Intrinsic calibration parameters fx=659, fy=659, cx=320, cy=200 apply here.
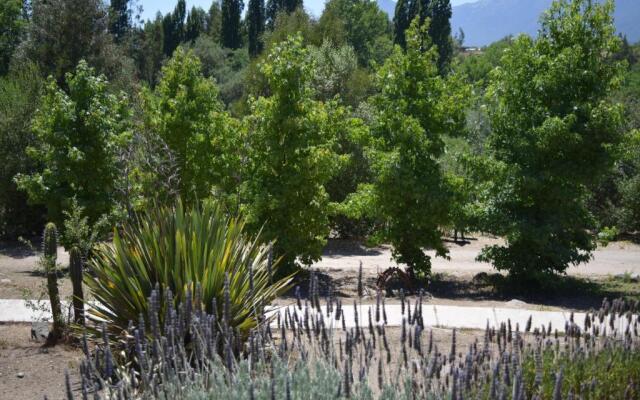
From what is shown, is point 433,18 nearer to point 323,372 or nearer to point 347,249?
point 347,249

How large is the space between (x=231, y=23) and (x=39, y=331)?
71831 millimetres

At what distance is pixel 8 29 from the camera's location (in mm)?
34594

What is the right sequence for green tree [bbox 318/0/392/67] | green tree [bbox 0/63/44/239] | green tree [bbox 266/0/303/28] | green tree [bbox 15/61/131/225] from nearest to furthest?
1. green tree [bbox 15/61/131/225]
2. green tree [bbox 0/63/44/239]
3. green tree [bbox 318/0/392/67]
4. green tree [bbox 266/0/303/28]

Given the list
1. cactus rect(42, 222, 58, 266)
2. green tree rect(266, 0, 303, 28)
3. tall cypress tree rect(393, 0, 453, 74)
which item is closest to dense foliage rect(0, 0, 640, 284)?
cactus rect(42, 222, 58, 266)

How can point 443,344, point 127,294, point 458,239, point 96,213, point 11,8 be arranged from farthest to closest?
point 11,8 < point 458,239 < point 96,213 < point 443,344 < point 127,294

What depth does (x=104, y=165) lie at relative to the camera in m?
12.8

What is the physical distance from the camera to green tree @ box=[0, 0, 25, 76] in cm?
3297

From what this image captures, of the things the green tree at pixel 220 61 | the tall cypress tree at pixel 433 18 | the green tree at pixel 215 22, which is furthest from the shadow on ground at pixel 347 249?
the green tree at pixel 215 22

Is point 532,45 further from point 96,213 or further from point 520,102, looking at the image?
point 96,213

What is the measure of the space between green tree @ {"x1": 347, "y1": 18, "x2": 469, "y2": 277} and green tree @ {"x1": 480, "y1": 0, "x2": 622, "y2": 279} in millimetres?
864

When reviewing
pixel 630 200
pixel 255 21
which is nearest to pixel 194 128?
pixel 630 200

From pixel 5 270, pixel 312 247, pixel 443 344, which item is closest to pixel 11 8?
pixel 5 270

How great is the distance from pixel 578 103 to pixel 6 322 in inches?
368

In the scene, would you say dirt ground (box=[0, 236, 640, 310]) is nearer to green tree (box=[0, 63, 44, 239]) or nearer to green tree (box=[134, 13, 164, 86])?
green tree (box=[0, 63, 44, 239])
